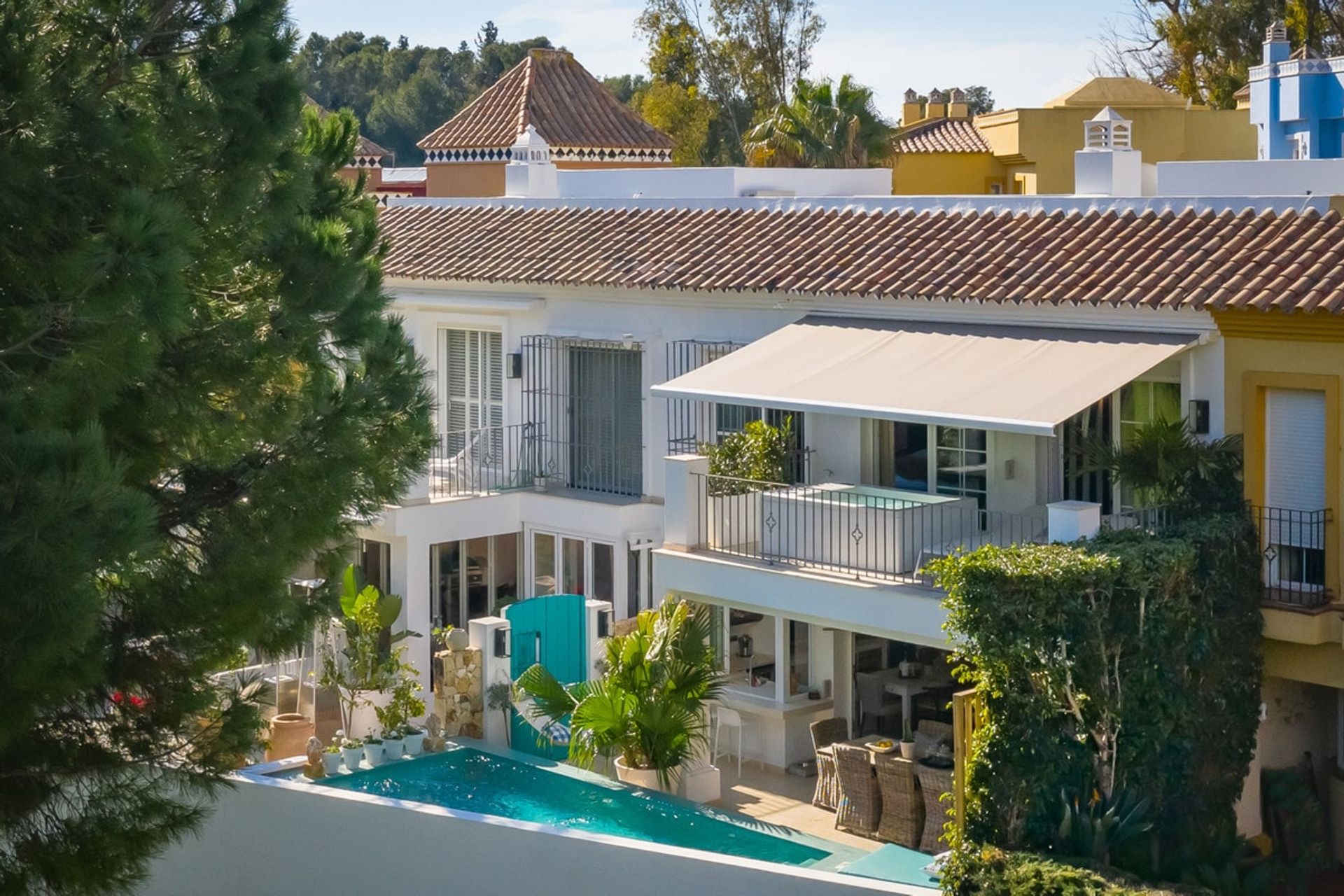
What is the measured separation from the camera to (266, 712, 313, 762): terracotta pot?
24.9 meters

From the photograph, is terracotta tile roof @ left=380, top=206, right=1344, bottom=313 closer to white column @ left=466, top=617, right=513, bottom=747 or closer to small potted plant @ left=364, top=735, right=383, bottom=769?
white column @ left=466, top=617, right=513, bottom=747

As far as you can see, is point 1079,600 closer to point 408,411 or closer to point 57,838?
point 408,411

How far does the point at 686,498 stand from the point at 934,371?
422 centimetres

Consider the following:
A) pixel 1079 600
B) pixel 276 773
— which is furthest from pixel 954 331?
pixel 276 773

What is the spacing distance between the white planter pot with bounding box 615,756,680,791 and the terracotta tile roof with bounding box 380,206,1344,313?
23.0 feet

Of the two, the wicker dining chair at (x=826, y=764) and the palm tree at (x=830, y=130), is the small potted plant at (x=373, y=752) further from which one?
the palm tree at (x=830, y=130)

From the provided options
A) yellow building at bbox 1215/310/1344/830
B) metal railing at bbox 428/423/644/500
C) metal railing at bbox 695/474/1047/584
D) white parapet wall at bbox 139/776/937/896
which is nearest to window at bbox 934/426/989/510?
metal railing at bbox 695/474/1047/584

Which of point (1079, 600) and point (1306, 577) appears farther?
point (1306, 577)

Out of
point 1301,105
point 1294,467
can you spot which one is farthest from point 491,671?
point 1301,105

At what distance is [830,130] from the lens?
52.7 meters

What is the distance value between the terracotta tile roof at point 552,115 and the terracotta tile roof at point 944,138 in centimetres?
1077

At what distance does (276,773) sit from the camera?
75.4 ft

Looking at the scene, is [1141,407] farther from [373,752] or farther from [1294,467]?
[373,752]

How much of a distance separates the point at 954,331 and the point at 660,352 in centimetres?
560
